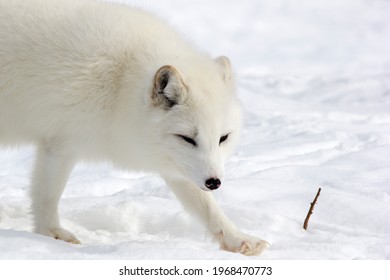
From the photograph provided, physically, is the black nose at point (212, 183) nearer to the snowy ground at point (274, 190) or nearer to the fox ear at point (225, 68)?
the snowy ground at point (274, 190)

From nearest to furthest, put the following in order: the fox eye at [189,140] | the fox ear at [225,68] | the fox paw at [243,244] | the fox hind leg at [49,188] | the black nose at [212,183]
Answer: the black nose at [212,183] < the fox eye at [189,140] < the fox paw at [243,244] < the fox hind leg at [49,188] < the fox ear at [225,68]

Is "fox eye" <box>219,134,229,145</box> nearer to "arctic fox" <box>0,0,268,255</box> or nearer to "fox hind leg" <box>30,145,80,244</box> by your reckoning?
"arctic fox" <box>0,0,268,255</box>

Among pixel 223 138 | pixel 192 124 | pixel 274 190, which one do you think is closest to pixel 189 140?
pixel 192 124

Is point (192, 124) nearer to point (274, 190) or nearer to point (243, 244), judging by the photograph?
point (243, 244)

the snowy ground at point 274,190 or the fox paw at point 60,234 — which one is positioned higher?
the snowy ground at point 274,190

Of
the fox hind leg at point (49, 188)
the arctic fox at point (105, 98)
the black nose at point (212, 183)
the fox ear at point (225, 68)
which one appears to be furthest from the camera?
the fox ear at point (225, 68)

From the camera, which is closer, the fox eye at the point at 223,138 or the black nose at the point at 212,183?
the black nose at the point at 212,183

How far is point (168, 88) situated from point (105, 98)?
45 centimetres

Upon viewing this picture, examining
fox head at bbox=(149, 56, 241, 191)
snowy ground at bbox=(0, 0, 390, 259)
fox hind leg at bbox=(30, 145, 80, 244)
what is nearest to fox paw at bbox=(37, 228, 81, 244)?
fox hind leg at bbox=(30, 145, 80, 244)

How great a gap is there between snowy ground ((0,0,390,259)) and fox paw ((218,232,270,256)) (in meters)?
0.10

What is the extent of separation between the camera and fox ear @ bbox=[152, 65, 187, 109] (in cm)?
397

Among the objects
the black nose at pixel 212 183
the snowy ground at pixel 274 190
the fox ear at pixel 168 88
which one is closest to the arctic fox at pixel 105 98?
the fox ear at pixel 168 88

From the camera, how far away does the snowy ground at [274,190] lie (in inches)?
158

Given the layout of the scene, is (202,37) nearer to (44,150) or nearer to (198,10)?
(198,10)
